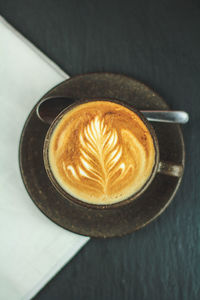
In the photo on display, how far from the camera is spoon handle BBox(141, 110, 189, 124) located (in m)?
Answer: 0.77

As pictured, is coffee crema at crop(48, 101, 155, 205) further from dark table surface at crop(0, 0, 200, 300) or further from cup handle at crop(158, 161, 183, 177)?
dark table surface at crop(0, 0, 200, 300)

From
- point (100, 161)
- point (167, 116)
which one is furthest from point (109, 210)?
point (167, 116)

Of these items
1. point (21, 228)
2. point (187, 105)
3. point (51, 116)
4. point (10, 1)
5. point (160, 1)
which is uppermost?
point (160, 1)

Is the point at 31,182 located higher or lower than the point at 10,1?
lower

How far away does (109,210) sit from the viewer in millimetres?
795

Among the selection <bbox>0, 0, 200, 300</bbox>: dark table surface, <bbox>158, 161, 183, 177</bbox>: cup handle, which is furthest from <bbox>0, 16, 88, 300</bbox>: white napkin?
<bbox>158, 161, 183, 177</bbox>: cup handle

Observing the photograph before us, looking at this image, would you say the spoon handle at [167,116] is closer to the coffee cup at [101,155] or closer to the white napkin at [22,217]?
the coffee cup at [101,155]

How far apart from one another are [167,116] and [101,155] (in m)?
0.17

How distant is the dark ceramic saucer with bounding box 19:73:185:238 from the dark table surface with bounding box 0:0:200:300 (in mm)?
63

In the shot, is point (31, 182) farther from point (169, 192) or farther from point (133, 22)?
point (133, 22)

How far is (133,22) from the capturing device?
2.86 ft

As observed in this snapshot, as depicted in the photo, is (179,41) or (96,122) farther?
(179,41)

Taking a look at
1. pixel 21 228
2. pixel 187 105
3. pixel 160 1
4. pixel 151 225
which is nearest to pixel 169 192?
pixel 151 225

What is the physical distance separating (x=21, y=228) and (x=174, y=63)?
1.71 feet
